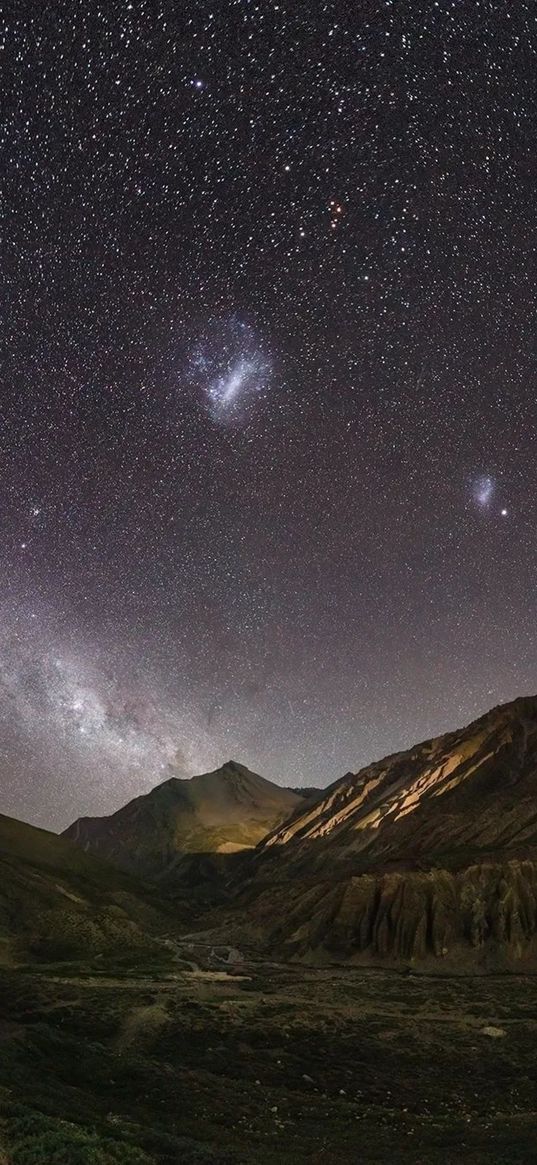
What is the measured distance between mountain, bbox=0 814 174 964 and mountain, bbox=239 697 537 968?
19.0 meters

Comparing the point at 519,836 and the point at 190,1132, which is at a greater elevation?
the point at 519,836

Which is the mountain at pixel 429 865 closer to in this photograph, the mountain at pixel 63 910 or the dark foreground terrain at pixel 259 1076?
the mountain at pixel 63 910

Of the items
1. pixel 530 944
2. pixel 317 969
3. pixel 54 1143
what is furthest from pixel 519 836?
pixel 54 1143

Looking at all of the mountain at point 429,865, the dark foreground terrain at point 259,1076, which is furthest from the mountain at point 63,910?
the dark foreground terrain at point 259,1076

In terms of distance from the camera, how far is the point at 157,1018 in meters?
36.6

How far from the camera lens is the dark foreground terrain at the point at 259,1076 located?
1820 cm

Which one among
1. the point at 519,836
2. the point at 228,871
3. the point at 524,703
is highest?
the point at 524,703

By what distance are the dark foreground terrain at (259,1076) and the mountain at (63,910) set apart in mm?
26485

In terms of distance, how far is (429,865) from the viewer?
85.8 m

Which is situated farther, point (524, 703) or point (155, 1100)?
point (524, 703)

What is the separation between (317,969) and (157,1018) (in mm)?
38144

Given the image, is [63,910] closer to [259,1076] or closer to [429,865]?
[429,865]

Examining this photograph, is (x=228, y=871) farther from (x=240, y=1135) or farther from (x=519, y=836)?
(x=240, y=1135)

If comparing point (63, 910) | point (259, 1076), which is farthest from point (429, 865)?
point (259, 1076)
